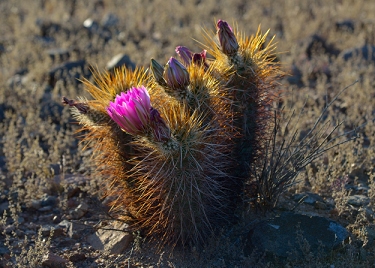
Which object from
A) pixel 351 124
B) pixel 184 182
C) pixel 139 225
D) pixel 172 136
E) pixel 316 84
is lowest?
pixel 139 225

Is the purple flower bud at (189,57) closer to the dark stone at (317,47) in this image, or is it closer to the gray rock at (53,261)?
the gray rock at (53,261)

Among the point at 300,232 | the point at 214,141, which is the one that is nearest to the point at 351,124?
the point at 300,232

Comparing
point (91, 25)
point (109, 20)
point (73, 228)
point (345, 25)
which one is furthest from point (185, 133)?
point (109, 20)

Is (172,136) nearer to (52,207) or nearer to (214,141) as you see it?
(214,141)

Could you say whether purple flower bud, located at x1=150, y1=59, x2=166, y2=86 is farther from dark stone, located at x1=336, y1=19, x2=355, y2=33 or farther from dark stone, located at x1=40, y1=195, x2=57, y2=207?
dark stone, located at x1=336, y1=19, x2=355, y2=33

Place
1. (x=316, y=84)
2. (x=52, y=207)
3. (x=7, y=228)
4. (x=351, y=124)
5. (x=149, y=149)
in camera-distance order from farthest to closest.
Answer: (x=316, y=84) < (x=351, y=124) < (x=52, y=207) < (x=7, y=228) < (x=149, y=149)

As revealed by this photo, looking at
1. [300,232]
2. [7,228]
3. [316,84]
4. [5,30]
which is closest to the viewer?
[300,232]

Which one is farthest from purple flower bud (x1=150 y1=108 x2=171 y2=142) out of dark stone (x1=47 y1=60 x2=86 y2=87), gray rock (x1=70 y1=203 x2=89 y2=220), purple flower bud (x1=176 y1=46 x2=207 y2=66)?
dark stone (x1=47 y1=60 x2=86 y2=87)

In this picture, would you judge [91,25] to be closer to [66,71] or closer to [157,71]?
[66,71]
